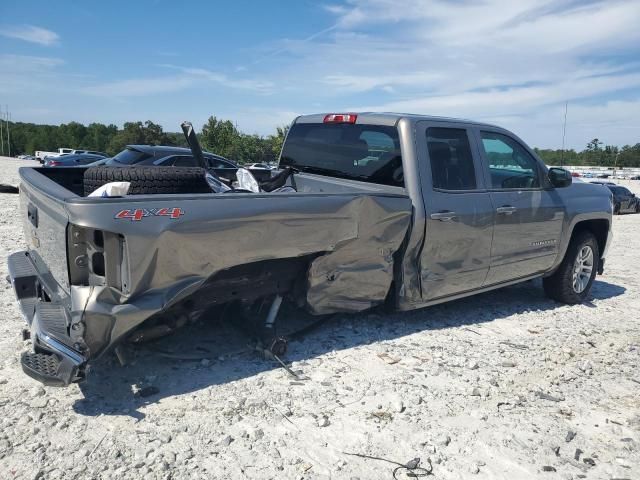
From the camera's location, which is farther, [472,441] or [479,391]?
[479,391]

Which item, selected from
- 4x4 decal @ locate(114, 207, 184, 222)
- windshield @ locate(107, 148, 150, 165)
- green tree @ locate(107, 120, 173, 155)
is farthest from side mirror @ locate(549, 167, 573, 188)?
green tree @ locate(107, 120, 173, 155)

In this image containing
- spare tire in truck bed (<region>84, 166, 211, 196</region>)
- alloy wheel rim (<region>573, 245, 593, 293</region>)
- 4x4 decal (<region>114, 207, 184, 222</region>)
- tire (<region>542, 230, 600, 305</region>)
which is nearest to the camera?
4x4 decal (<region>114, 207, 184, 222</region>)

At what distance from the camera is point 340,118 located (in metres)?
4.88

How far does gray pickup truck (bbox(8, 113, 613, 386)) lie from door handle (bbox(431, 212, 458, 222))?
16 millimetres

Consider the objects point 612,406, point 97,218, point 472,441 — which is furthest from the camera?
point 612,406

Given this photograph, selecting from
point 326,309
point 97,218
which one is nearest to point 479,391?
point 326,309

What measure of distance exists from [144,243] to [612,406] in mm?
3285

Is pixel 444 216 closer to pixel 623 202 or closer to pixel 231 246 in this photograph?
pixel 231 246

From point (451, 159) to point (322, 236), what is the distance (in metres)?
1.64

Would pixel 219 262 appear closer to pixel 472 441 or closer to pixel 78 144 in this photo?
pixel 472 441

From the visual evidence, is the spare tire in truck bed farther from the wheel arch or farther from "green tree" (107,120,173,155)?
"green tree" (107,120,173,155)

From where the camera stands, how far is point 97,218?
9.05 ft

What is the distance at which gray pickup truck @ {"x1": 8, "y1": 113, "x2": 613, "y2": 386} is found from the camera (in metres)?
2.91

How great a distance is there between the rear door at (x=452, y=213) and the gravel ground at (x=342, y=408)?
1.80 feet
